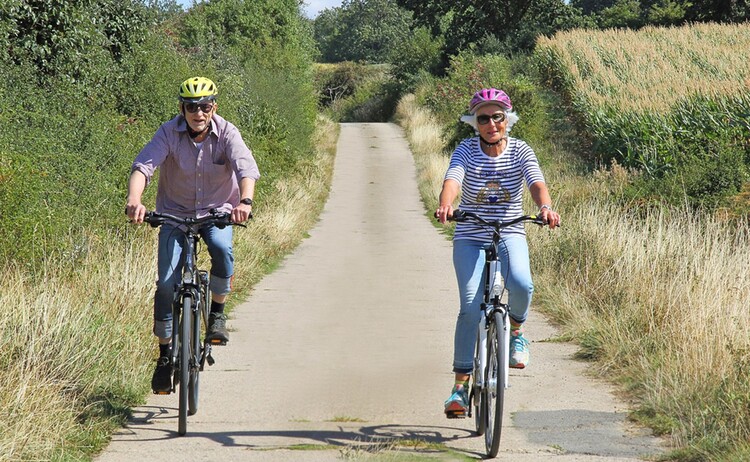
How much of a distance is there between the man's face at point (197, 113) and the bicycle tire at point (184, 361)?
3.68ft

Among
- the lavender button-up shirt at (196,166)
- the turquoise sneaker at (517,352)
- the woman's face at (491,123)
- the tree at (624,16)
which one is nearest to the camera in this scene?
the woman's face at (491,123)

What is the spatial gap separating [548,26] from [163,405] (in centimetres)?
4931

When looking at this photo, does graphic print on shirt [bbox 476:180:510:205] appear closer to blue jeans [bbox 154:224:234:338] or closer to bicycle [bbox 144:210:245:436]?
bicycle [bbox 144:210:245:436]

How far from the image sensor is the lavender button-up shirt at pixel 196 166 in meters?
6.59

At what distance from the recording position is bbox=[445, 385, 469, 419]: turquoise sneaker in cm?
610

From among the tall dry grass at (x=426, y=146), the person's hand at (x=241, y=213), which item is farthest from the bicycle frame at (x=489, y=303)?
the tall dry grass at (x=426, y=146)

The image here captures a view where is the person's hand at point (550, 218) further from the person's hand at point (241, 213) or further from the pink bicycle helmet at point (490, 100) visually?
the person's hand at point (241, 213)

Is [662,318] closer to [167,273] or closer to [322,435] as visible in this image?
[322,435]

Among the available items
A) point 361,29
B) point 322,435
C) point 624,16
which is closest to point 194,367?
point 322,435

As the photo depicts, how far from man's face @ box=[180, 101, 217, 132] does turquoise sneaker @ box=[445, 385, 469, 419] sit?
2.34m

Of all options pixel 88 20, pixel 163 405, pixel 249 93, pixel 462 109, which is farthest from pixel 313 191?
pixel 163 405

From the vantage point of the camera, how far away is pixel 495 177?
629cm

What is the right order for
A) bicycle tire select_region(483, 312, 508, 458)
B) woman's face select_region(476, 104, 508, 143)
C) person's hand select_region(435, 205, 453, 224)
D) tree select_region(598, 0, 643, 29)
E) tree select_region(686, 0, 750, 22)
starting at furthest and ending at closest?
tree select_region(598, 0, 643, 29), tree select_region(686, 0, 750, 22), woman's face select_region(476, 104, 508, 143), person's hand select_region(435, 205, 453, 224), bicycle tire select_region(483, 312, 508, 458)

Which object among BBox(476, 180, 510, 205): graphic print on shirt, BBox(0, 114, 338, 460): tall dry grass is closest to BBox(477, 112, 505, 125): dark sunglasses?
BBox(476, 180, 510, 205): graphic print on shirt
